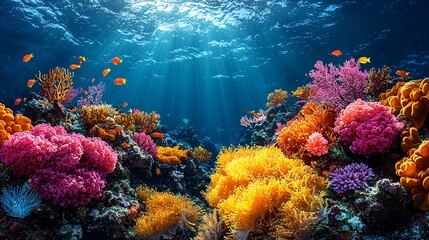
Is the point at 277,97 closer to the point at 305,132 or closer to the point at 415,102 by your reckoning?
the point at 305,132

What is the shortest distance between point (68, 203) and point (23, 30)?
1036 inches

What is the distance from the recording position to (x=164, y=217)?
479 cm

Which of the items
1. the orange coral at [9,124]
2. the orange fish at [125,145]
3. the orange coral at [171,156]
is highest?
the orange coral at [9,124]

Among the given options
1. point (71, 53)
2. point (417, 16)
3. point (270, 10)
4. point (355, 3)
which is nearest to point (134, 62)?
point (71, 53)

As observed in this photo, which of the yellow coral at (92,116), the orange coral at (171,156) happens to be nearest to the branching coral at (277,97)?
the orange coral at (171,156)

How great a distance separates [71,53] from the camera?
96.7ft

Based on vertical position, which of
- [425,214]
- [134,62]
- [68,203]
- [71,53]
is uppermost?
[425,214]

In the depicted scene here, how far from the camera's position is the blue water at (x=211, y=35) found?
61.4ft

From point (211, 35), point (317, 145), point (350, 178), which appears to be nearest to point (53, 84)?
point (317, 145)

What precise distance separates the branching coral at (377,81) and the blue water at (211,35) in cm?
1331

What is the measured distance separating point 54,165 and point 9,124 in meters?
1.50

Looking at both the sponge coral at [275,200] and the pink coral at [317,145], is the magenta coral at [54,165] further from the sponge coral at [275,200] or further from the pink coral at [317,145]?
the pink coral at [317,145]

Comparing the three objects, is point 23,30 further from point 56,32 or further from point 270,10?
point 270,10

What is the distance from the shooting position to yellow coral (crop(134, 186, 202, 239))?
4.69 meters
